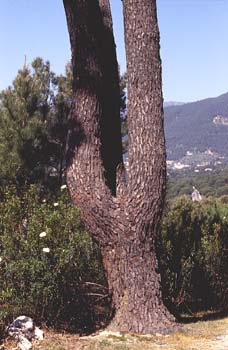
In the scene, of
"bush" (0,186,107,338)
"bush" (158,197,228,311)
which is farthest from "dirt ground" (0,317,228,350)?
"bush" (158,197,228,311)

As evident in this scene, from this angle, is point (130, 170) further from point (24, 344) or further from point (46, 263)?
point (24, 344)

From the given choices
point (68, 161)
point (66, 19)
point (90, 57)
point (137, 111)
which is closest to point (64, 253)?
point (68, 161)

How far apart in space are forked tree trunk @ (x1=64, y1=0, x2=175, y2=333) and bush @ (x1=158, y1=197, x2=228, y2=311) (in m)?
1.34

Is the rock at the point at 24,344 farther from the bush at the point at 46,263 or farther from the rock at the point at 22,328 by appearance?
the bush at the point at 46,263

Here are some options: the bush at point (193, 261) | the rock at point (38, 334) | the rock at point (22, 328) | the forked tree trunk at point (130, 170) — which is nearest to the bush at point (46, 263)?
the rock at point (22, 328)

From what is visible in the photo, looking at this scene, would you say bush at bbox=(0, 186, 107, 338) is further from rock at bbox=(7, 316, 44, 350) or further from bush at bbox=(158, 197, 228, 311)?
bush at bbox=(158, 197, 228, 311)

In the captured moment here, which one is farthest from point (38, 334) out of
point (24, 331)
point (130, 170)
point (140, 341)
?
point (130, 170)

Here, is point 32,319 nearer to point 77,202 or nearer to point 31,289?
point 31,289

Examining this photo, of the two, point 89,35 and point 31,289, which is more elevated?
point 89,35

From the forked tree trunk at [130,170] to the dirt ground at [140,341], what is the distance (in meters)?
0.14

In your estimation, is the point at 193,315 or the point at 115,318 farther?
the point at 193,315

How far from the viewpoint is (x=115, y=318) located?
529 centimetres

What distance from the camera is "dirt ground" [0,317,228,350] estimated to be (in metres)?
4.82

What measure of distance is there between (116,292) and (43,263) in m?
0.76
